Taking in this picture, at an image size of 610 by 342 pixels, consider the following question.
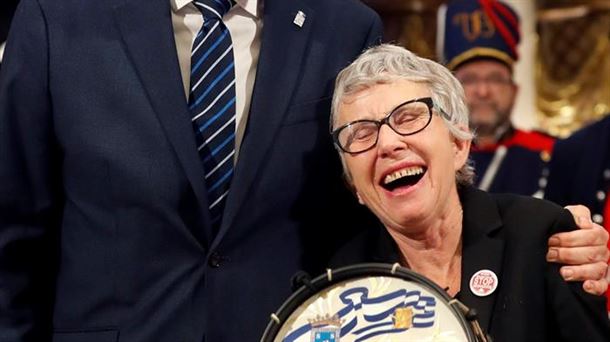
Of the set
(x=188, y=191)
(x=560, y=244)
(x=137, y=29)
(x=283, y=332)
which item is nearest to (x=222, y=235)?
(x=188, y=191)

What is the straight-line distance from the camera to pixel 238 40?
245cm

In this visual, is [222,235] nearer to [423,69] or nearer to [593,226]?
[423,69]

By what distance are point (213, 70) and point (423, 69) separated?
0.43 meters

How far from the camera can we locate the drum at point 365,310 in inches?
81.7

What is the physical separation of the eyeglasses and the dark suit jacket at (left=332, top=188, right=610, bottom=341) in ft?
0.76

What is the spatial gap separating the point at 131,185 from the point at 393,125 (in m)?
0.54

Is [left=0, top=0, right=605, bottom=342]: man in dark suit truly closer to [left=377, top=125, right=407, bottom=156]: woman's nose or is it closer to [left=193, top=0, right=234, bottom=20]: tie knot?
[left=193, top=0, right=234, bottom=20]: tie knot

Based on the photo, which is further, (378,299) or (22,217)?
(22,217)

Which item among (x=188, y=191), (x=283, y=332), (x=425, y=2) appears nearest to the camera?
(x=283, y=332)

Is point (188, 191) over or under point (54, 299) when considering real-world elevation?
over

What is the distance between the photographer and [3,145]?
2361 mm

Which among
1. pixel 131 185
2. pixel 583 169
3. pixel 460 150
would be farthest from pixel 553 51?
pixel 131 185

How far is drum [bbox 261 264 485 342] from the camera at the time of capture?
208cm

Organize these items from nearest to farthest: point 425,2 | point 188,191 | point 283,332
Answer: point 283,332 < point 188,191 < point 425,2
